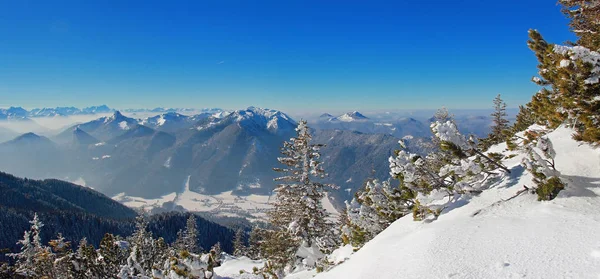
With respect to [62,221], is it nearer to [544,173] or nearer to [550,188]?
[544,173]

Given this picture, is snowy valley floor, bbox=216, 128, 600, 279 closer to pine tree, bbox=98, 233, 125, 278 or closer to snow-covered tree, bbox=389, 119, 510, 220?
snow-covered tree, bbox=389, 119, 510, 220

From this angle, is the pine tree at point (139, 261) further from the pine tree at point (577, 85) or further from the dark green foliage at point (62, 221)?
the dark green foliage at point (62, 221)

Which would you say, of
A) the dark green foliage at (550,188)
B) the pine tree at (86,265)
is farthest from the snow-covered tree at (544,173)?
the pine tree at (86,265)

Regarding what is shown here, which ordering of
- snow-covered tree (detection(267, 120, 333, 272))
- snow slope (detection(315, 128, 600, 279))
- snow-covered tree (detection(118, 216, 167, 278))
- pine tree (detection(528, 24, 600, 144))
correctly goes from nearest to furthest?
1. snow slope (detection(315, 128, 600, 279))
2. pine tree (detection(528, 24, 600, 144))
3. snow-covered tree (detection(118, 216, 167, 278))
4. snow-covered tree (detection(267, 120, 333, 272))

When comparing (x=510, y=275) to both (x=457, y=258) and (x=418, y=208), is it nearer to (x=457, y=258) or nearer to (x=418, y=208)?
(x=457, y=258)

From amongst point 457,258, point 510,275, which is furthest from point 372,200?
point 510,275

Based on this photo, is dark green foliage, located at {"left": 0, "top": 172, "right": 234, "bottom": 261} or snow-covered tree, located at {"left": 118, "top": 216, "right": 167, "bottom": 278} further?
dark green foliage, located at {"left": 0, "top": 172, "right": 234, "bottom": 261}

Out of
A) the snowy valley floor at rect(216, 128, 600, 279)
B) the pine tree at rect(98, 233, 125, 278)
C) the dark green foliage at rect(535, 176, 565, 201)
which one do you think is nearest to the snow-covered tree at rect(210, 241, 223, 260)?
the pine tree at rect(98, 233, 125, 278)

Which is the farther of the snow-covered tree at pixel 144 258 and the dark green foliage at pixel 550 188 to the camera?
the snow-covered tree at pixel 144 258
